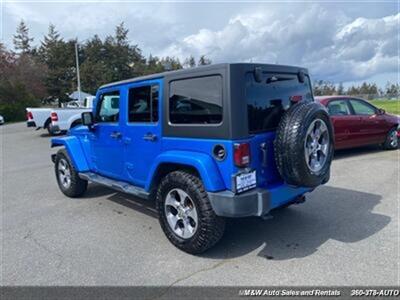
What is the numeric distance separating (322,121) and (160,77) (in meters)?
1.98

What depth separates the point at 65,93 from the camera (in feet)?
Answer: 182

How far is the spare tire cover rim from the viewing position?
3.55 m

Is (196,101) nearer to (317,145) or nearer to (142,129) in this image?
(142,129)

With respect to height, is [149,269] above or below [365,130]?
below

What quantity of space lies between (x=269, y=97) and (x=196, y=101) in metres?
0.82

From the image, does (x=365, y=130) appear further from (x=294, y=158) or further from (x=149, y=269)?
(x=149, y=269)

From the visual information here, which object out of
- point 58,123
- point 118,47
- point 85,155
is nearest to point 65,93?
point 118,47

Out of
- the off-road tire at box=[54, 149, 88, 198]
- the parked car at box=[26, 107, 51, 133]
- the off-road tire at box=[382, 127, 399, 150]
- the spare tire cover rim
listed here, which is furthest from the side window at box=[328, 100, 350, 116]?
the parked car at box=[26, 107, 51, 133]

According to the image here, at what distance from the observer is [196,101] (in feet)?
11.7

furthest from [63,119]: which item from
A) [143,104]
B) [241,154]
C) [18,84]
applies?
[18,84]

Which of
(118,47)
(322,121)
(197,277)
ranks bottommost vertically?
(197,277)

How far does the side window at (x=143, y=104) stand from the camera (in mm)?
4048

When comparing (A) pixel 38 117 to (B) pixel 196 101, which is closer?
(B) pixel 196 101

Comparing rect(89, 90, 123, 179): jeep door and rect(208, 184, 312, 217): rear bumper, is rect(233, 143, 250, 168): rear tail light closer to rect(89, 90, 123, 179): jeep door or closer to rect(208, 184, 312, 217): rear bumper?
rect(208, 184, 312, 217): rear bumper
